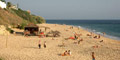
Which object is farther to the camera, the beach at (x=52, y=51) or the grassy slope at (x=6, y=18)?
the grassy slope at (x=6, y=18)

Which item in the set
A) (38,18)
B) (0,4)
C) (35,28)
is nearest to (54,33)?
(35,28)

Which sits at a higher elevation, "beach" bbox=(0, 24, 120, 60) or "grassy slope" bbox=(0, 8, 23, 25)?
"grassy slope" bbox=(0, 8, 23, 25)

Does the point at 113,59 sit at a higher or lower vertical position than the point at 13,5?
lower

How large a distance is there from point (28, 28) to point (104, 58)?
15.4m

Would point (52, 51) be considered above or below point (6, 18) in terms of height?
below

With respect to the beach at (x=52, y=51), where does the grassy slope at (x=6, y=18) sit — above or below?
above

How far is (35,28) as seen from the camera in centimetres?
2584

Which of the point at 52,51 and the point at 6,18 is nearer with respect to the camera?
the point at 52,51

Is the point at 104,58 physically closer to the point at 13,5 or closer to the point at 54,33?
the point at 54,33

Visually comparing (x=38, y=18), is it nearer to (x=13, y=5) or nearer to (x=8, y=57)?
(x=13, y=5)

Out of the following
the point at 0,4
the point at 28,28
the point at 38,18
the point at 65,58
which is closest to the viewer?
the point at 65,58

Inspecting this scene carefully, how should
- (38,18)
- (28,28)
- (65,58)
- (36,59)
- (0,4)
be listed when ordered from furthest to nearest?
(38,18), (0,4), (28,28), (65,58), (36,59)

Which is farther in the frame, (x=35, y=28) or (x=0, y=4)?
(x=0, y=4)

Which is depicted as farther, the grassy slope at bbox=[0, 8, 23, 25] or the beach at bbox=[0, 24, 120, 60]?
the grassy slope at bbox=[0, 8, 23, 25]
